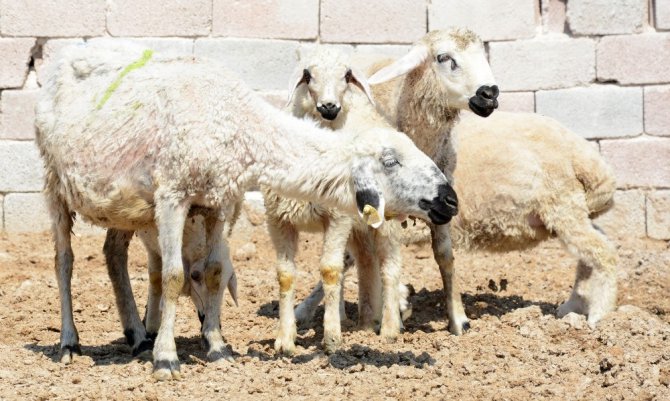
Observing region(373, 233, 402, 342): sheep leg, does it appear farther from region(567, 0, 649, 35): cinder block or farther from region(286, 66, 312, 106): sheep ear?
region(567, 0, 649, 35): cinder block

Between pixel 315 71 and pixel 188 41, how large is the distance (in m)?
3.79

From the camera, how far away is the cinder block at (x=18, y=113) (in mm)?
11883

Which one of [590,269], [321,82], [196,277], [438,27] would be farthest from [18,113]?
[590,269]

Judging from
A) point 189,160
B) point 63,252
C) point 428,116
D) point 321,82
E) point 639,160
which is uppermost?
point 321,82

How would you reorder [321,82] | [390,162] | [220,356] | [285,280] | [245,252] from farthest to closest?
[245,252]
[321,82]
[285,280]
[220,356]
[390,162]

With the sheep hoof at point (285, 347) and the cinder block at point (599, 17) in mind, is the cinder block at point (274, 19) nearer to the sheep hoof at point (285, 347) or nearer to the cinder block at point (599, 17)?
the cinder block at point (599, 17)

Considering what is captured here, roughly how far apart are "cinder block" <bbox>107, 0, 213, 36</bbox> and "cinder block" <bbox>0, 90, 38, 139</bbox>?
113 cm

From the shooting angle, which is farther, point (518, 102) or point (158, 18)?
point (158, 18)

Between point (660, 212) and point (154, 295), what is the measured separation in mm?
5738

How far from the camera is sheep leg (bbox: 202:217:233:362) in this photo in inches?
285

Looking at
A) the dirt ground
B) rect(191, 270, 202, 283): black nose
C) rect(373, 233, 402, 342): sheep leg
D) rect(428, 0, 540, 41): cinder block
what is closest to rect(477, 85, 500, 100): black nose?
rect(373, 233, 402, 342): sheep leg

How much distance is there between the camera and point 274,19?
466 inches

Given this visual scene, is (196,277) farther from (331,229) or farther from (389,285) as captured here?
(389,285)

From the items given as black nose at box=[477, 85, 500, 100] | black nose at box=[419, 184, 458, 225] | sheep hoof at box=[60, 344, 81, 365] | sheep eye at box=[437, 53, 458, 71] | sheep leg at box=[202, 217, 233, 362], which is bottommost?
sheep hoof at box=[60, 344, 81, 365]
